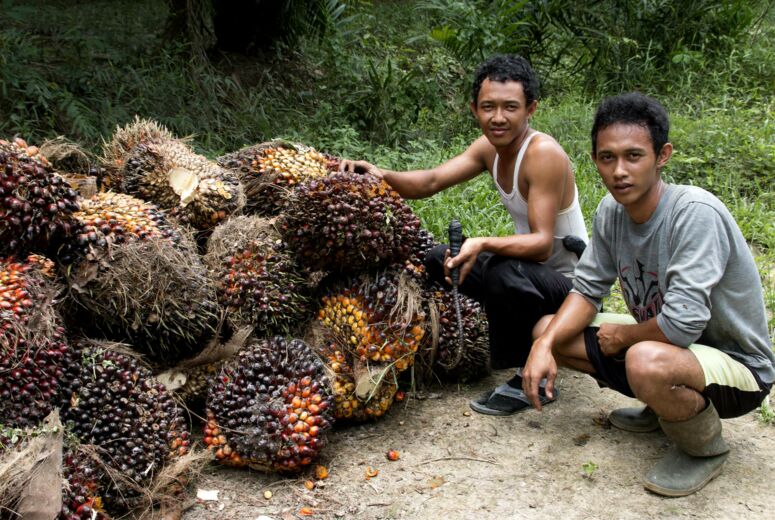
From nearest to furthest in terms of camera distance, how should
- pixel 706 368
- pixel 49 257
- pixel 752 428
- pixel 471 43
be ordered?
1. pixel 706 368
2. pixel 49 257
3. pixel 752 428
4. pixel 471 43

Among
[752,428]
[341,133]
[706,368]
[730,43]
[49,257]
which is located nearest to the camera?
[706,368]

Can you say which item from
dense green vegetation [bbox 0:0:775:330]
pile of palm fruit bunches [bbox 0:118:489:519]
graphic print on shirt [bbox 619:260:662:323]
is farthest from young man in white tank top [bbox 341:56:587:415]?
dense green vegetation [bbox 0:0:775:330]

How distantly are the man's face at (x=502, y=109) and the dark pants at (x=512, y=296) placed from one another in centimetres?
52

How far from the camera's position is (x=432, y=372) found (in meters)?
3.43

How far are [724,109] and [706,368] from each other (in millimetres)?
4301

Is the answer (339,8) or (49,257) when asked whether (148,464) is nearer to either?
(49,257)

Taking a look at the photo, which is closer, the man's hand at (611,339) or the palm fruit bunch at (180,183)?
Result: the man's hand at (611,339)

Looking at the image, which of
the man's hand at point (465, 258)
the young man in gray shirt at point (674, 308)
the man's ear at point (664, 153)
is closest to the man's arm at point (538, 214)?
the man's hand at point (465, 258)

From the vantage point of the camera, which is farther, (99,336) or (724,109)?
(724,109)

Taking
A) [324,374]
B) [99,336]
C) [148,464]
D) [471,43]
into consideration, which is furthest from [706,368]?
[471,43]

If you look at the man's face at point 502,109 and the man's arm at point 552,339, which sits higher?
the man's face at point 502,109

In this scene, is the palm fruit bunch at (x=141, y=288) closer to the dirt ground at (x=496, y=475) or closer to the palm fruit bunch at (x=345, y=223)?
the palm fruit bunch at (x=345, y=223)

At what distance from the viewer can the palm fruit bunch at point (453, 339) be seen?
3324 mm

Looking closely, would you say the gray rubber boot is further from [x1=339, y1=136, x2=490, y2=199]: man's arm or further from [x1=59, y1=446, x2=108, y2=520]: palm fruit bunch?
[x1=59, y1=446, x2=108, y2=520]: palm fruit bunch
